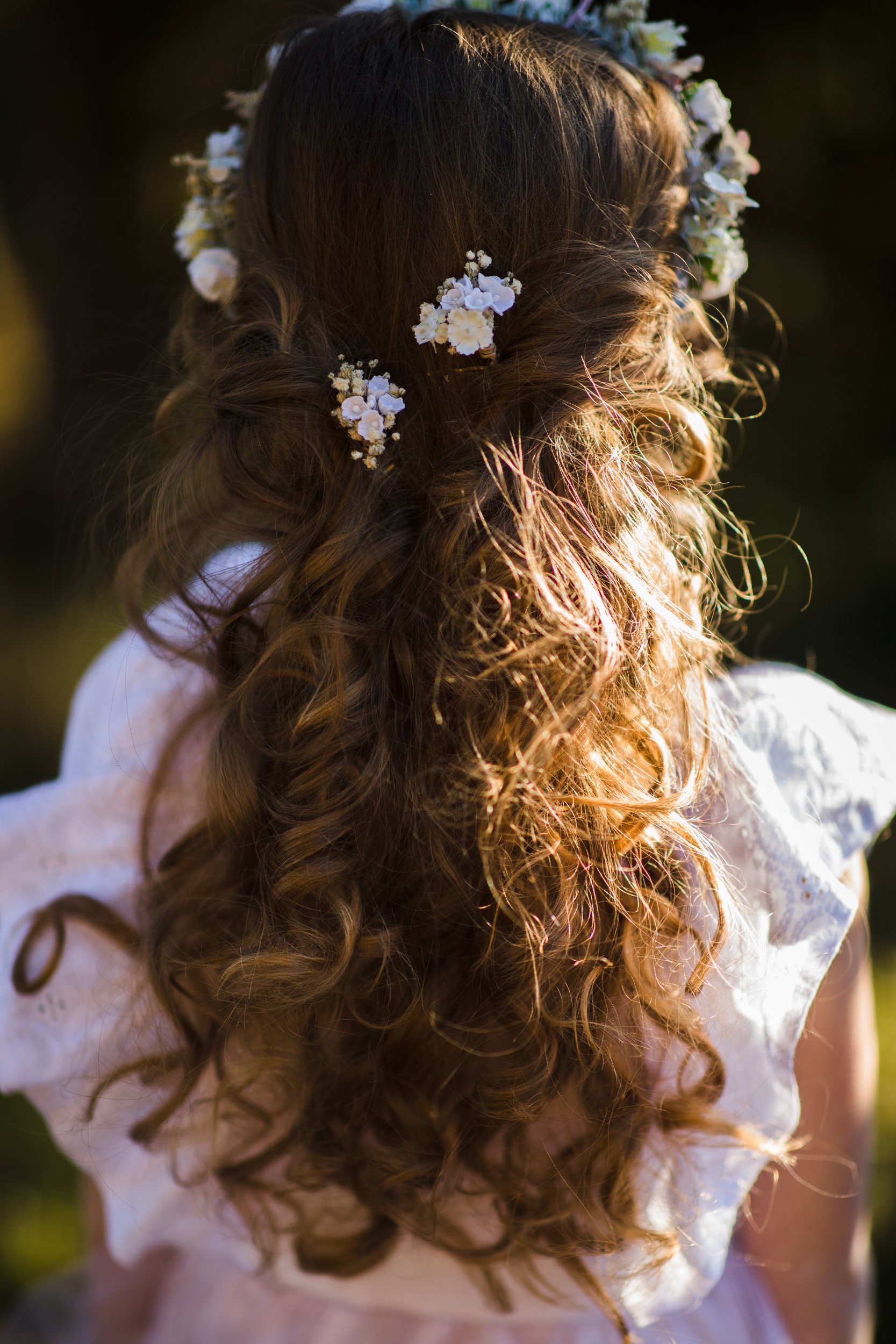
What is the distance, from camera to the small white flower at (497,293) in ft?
2.48

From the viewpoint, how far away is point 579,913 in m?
0.83

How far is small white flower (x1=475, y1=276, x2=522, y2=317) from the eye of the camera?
2.48 feet

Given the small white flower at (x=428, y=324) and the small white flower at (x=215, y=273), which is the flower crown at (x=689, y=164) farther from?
the small white flower at (x=428, y=324)

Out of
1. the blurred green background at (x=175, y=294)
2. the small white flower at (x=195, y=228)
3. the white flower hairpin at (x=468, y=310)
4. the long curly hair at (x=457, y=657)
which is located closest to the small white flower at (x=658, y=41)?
the long curly hair at (x=457, y=657)

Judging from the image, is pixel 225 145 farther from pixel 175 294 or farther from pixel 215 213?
pixel 175 294

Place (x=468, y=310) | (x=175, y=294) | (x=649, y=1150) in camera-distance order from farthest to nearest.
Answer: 1. (x=175, y=294)
2. (x=649, y=1150)
3. (x=468, y=310)

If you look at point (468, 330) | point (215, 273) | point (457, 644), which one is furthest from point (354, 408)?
point (215, 273)

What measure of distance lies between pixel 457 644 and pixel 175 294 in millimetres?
1446

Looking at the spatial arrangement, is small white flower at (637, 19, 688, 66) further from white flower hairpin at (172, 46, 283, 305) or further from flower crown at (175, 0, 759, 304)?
white flower hairpin at (172, 46, 283, 305)

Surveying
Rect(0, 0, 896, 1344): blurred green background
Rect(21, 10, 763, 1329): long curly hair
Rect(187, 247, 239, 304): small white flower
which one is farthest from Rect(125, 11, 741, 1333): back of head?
Rect(0, 0, 896, 1344): blurred green background

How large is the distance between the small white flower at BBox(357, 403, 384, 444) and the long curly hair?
3 cm

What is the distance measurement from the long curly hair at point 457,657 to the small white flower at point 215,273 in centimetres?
15

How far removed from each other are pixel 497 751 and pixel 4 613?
201 centimetres

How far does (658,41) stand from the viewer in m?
0.96
